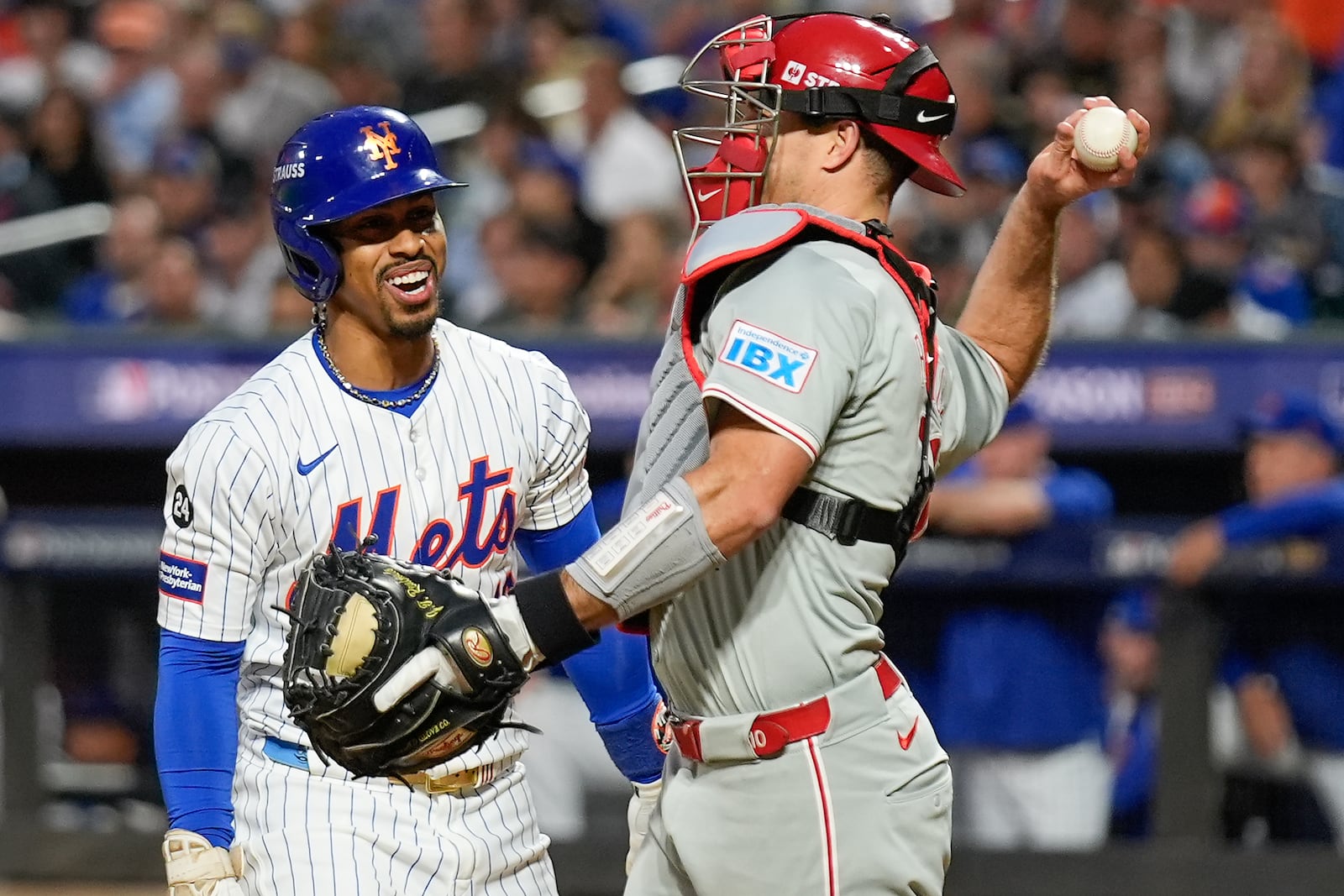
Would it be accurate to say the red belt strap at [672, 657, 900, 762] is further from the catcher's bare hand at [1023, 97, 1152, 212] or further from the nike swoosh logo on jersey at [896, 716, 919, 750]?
the catcher's bare hand at [1023, 97, 1152, 212]

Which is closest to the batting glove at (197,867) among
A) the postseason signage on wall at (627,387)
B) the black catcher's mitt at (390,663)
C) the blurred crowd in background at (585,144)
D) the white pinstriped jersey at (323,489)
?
the white pinstriped jersey at (323,489)

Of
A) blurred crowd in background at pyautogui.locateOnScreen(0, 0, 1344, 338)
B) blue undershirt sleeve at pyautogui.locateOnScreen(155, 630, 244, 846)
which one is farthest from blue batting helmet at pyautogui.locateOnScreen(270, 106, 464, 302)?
blurred crowd in background at pyautogui.locateOnScreen(0, 0, 1344, 338)

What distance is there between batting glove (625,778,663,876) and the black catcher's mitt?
513mm

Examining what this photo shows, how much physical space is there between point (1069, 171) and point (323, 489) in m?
1.21

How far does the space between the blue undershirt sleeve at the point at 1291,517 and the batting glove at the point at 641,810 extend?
2857 mm

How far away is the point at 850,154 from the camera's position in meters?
2.61

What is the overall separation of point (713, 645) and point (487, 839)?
589 mm

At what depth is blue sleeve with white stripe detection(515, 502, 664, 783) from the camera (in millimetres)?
3125

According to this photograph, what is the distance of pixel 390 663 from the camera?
7.38 ft

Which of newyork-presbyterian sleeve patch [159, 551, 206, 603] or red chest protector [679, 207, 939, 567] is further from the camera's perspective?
newyork-presbyterian sleeve patch [159, 551, 206, 603]

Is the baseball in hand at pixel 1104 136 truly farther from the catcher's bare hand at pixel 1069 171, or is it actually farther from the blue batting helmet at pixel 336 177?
the blue batting helmet at pixel 336 177

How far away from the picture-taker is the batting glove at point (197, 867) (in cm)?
278

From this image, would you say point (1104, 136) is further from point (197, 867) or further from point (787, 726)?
point (197, 867)

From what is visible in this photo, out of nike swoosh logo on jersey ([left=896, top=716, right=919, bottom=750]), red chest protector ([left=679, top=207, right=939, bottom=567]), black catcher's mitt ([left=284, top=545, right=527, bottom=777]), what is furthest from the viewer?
nike swoosh logo on jersey ([left=896, top=716, right=919, bottom=750])
